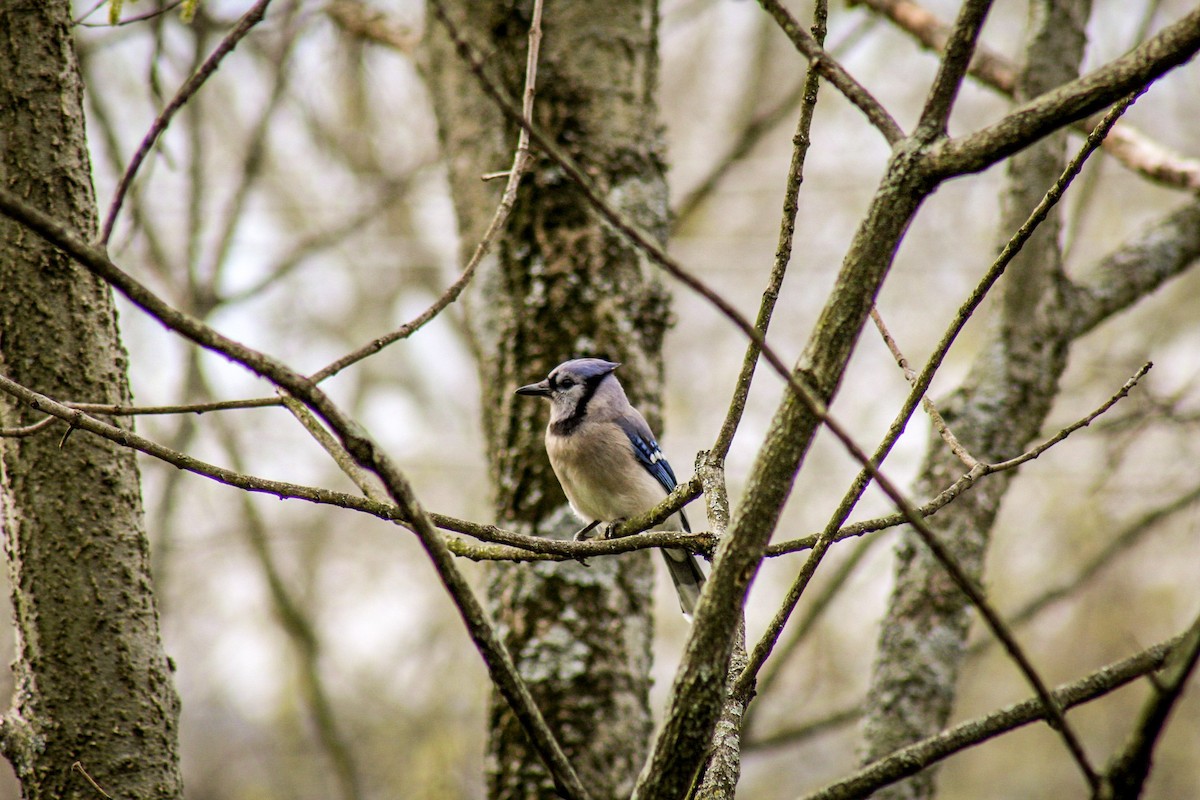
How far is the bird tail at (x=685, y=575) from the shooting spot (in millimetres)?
3430

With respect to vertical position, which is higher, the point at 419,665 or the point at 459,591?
the point at 419,665

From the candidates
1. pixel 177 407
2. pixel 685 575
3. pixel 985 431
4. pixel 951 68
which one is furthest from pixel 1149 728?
pixel 685 575

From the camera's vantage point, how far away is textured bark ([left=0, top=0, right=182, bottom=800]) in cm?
190

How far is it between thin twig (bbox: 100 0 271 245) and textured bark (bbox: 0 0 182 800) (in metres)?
0.39

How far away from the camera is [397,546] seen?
8594mm

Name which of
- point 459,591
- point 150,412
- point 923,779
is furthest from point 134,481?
point 923,779

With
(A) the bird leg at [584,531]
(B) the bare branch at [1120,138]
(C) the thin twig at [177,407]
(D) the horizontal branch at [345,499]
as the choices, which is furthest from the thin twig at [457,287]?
(B) the bare branch at [1120,138]

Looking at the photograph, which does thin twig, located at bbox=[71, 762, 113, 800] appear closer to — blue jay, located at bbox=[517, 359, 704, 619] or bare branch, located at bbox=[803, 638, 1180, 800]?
bare branch, located at bbox=[803, 638, 1180, 800]

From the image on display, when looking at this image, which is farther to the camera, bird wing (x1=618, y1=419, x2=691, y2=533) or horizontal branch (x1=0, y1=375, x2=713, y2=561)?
bird wing (x1=618, y1=419, x2=691, y2=533)

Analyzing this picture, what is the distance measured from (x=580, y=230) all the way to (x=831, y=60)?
68.2 inches

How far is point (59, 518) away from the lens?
1.91 m

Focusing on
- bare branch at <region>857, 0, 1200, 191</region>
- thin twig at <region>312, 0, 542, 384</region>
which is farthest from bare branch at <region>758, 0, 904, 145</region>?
bare branch at <region>857, 0, 1200, 191</region>

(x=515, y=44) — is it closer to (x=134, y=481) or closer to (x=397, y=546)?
(x=134, y=481)

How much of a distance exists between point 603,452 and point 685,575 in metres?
0.50
